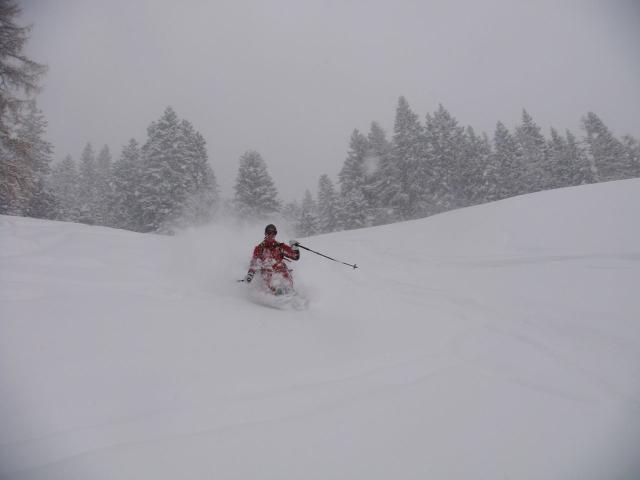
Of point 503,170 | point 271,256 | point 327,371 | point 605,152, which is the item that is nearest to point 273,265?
point 271,256

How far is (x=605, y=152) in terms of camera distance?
1544 inches

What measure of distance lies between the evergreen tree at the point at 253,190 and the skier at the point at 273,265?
23.2 m

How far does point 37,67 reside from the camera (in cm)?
1270

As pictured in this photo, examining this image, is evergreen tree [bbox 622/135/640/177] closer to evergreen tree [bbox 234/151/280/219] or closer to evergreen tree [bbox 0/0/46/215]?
evergreen tree [bbox 234/151/280/219]

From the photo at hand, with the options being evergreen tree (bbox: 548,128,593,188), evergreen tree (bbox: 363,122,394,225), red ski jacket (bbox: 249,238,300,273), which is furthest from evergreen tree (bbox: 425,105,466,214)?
red ski jacket (bbox: 249,238,300,273)

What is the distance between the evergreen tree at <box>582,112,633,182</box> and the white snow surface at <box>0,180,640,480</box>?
43.1 meters

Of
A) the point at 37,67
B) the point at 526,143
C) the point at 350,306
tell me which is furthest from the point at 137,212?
the point at 526,143

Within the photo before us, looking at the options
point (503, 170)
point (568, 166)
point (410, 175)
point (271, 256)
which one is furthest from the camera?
point (568, 166)

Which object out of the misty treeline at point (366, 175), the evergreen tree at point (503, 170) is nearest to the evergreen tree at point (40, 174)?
the misty treeline at point (366, 175)

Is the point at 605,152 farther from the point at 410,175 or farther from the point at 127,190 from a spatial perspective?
the point at 127,190

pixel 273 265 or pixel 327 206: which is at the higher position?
pixel 327 206

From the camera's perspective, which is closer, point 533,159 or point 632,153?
point 533,159

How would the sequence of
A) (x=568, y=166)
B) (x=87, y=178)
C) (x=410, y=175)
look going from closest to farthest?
→ (x=410, y=175) < (x=568, y=166) < (x=87, y=178)

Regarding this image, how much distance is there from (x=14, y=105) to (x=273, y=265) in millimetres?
12807
